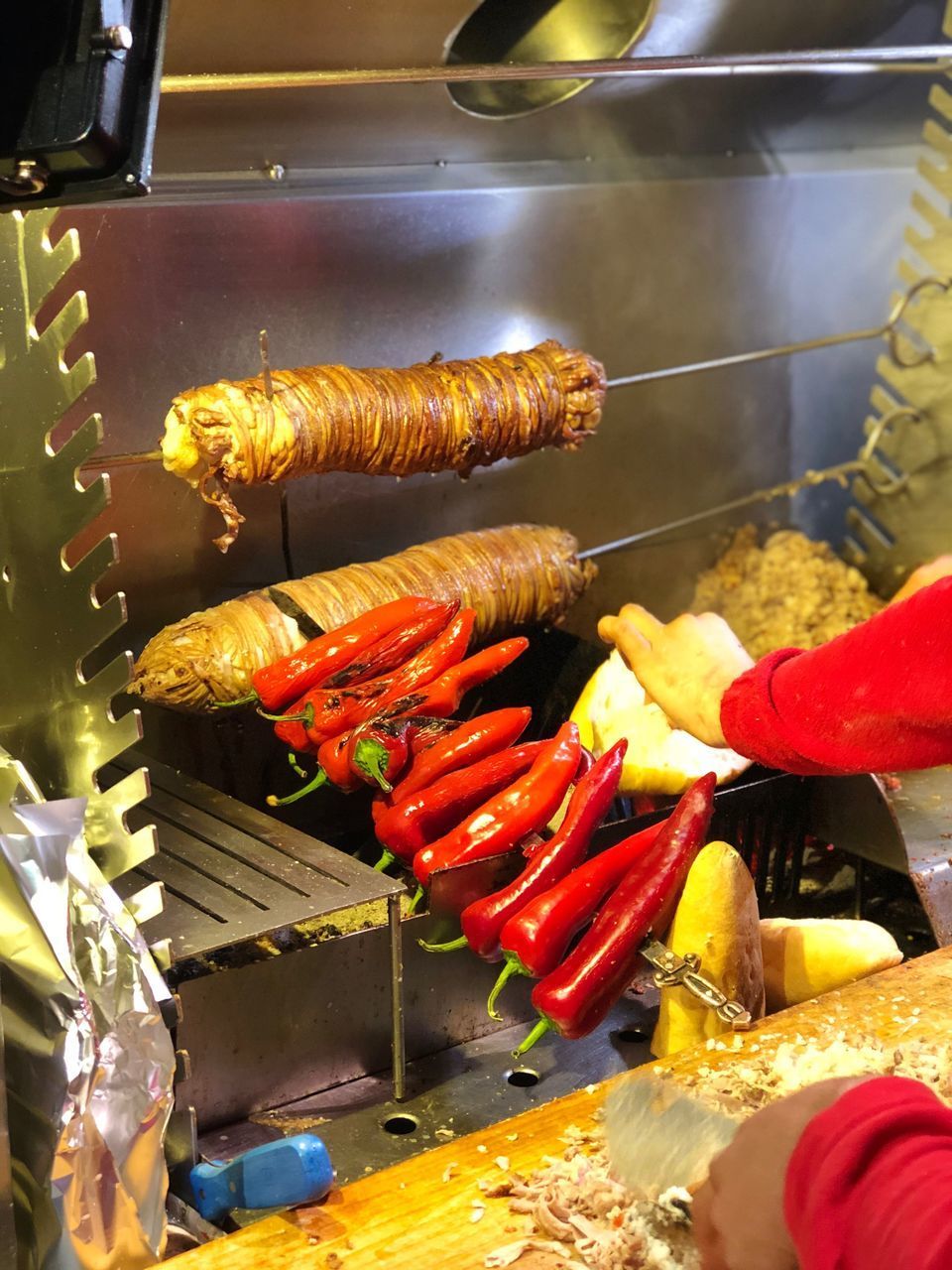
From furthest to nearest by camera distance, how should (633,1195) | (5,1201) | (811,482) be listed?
(811,482), (633,1195), (5,1201)

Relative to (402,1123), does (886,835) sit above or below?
above

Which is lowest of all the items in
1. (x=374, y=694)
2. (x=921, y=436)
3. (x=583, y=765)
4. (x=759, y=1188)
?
(x=759, y=1188)

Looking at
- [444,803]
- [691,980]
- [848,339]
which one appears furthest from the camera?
[848,339]

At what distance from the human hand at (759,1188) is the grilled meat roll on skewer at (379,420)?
163 cm

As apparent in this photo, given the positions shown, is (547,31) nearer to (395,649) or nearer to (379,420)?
(379,420)

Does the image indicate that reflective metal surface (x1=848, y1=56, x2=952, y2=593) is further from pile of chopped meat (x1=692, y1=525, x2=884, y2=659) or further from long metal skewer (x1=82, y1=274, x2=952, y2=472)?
pile of chopped meat (x1=692, y1=525, x2=884, y2=659)

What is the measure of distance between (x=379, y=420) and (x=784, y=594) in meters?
1.41

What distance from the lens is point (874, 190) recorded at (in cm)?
432

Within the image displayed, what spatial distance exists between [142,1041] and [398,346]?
1.98m

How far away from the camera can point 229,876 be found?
203cm

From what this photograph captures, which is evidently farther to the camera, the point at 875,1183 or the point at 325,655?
the point at 325,655

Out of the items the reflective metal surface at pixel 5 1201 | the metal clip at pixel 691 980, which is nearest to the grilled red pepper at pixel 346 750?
the metal clip at pixel 691 980

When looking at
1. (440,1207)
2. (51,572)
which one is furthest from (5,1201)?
(51,572)

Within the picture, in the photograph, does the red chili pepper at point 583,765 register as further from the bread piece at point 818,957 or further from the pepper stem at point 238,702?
the pepper stem at point 238,702
